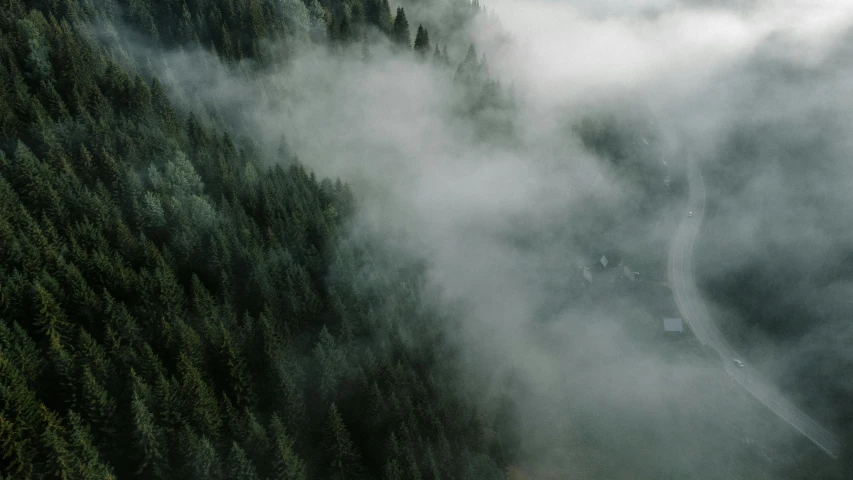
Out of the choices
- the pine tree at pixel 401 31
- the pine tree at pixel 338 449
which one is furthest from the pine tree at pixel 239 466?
the pine tree at pixel 401 31

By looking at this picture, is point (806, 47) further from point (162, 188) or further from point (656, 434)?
point (162, 188)

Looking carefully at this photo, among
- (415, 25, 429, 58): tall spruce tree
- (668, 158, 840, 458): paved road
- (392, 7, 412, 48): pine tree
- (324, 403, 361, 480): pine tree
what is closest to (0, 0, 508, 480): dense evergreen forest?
(324, 403, 361, 480): pine tree

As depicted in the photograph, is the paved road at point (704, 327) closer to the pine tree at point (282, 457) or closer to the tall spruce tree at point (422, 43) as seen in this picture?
the tall spruce tree at point (422, 43)

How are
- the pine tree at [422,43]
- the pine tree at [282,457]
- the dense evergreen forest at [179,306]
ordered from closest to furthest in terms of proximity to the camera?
the dense evergreen forest at [179,306], the pine tree at [282,457], the pine tree at [422,43]

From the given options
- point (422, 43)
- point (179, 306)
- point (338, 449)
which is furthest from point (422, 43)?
point (338, 449)

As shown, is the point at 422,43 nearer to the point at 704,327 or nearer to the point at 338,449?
the point at 704,327
